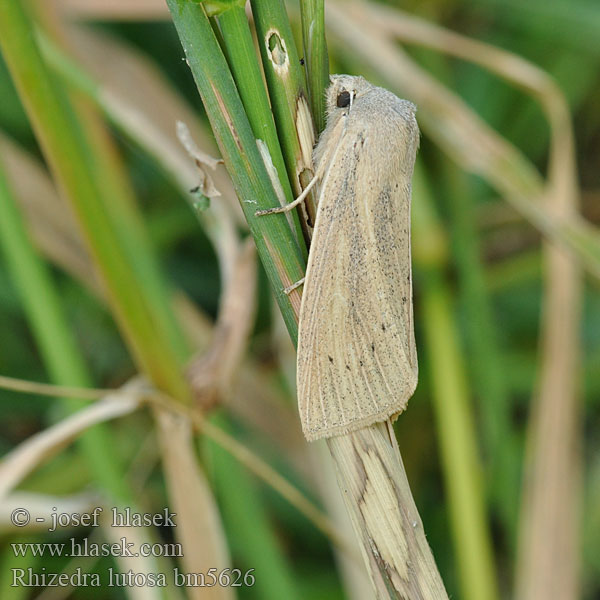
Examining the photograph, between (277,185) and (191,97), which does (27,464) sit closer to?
(277,185)

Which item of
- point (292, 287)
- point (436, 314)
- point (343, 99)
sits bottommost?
point (292, 287)

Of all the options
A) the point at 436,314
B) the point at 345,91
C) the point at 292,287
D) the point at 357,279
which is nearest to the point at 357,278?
the point at 357,279

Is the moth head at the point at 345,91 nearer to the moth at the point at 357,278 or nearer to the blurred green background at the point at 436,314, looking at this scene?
the moth at the point at 357,278

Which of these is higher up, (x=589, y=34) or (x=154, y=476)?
(x=589, y=34)

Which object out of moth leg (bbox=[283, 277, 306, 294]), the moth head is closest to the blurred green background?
the moth head

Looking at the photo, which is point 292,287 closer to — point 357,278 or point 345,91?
point 357,278

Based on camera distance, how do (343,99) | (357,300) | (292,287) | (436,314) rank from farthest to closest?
(436,314), (343,99), (357,300), (292,287)

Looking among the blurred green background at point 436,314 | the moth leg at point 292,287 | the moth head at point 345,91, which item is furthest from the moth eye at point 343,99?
the blurred green background at point 436,314

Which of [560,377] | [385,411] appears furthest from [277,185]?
[560,377]

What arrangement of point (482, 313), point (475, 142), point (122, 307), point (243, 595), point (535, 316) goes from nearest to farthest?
point (122, 307)
point (475, 142)
point (482, 313)
point (243, 595)
point (535, 316)
